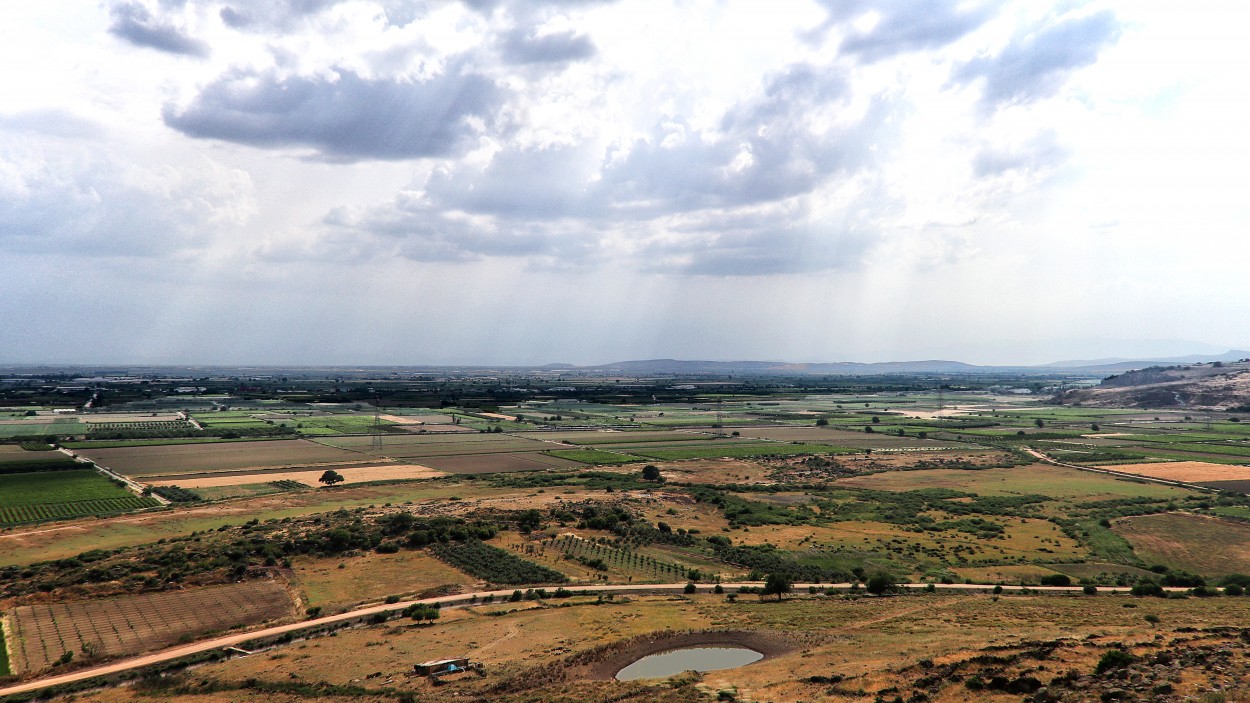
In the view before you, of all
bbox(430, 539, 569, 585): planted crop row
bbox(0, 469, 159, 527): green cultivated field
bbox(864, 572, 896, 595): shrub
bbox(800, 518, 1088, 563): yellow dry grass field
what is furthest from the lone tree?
bbox(0, 469, 159, 527): green cultivated field

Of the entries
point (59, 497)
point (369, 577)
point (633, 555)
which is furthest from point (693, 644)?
point (59, 497)

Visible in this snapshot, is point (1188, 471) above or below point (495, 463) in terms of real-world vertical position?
above

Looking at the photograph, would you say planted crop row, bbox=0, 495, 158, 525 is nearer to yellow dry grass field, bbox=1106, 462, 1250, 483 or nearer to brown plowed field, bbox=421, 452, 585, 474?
brown plowed field, bbox=421, 452, 585, 474

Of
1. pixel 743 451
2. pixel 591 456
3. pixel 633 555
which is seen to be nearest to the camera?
pixel 633 555

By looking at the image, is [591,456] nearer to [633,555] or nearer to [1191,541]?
[633,555]

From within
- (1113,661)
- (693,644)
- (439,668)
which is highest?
(1113,661)

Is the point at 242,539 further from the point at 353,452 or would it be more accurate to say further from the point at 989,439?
the point at 989,439
